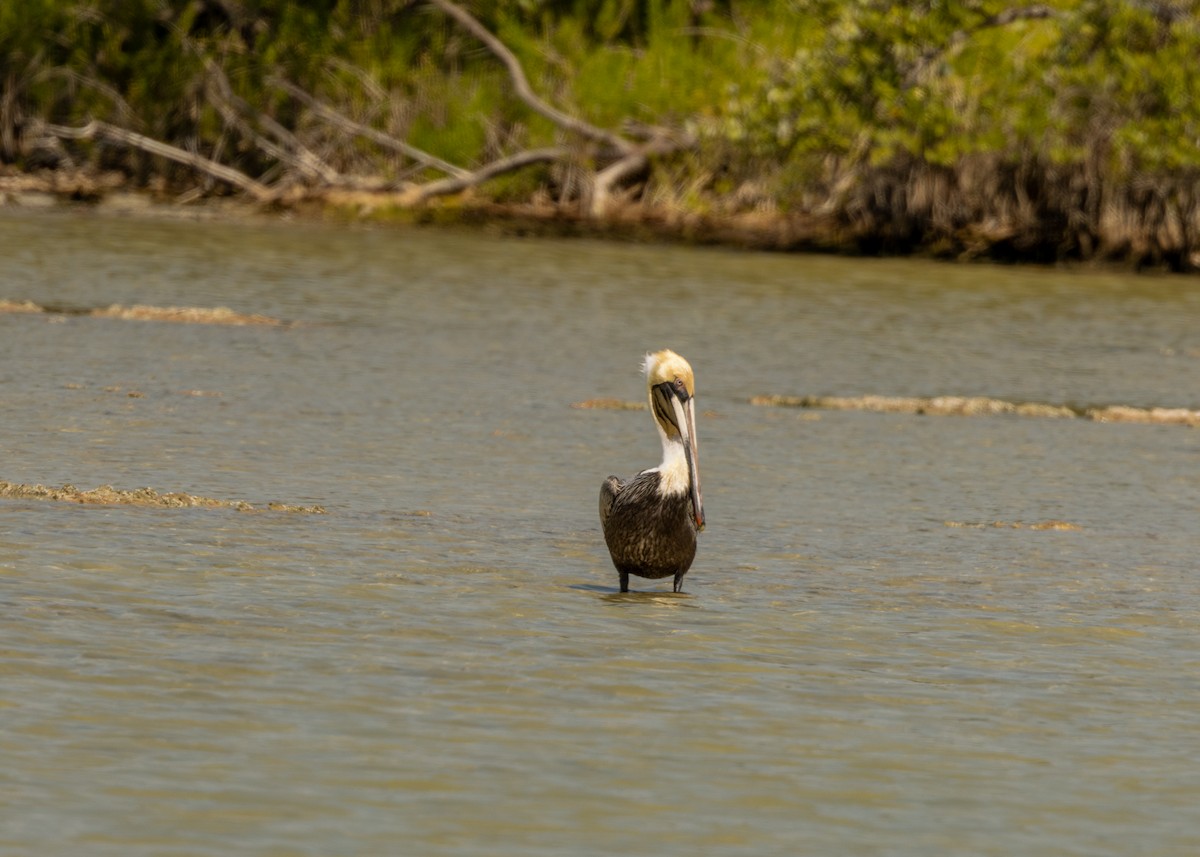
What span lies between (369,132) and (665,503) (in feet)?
80.3

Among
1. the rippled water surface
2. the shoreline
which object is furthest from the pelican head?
the shoreline

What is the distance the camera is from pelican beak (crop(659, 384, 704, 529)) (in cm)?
832

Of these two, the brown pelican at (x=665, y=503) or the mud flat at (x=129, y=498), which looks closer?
the brown pelican at (x=665, y=503)

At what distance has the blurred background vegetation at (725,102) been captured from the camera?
→ 2714 cm

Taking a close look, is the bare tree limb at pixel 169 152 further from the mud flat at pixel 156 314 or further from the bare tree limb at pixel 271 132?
the mud flat at pixel 156 314

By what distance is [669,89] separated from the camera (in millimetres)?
31672

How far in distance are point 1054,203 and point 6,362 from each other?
17.7 meters

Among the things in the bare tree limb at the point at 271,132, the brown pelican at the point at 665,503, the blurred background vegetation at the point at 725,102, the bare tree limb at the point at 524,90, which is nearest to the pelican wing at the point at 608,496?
the brown pelican at the point at 665,503

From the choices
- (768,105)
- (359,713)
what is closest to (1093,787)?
(359,713)

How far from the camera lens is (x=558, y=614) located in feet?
26.1

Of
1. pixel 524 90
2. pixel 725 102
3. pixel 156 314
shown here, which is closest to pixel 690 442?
pixel 156 314

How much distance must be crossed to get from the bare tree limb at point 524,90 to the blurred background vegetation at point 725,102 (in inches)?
8.6

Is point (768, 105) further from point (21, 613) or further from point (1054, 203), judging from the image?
point (21, 613)

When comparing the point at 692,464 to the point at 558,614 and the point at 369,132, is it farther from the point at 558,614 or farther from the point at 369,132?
the point at 369,132
